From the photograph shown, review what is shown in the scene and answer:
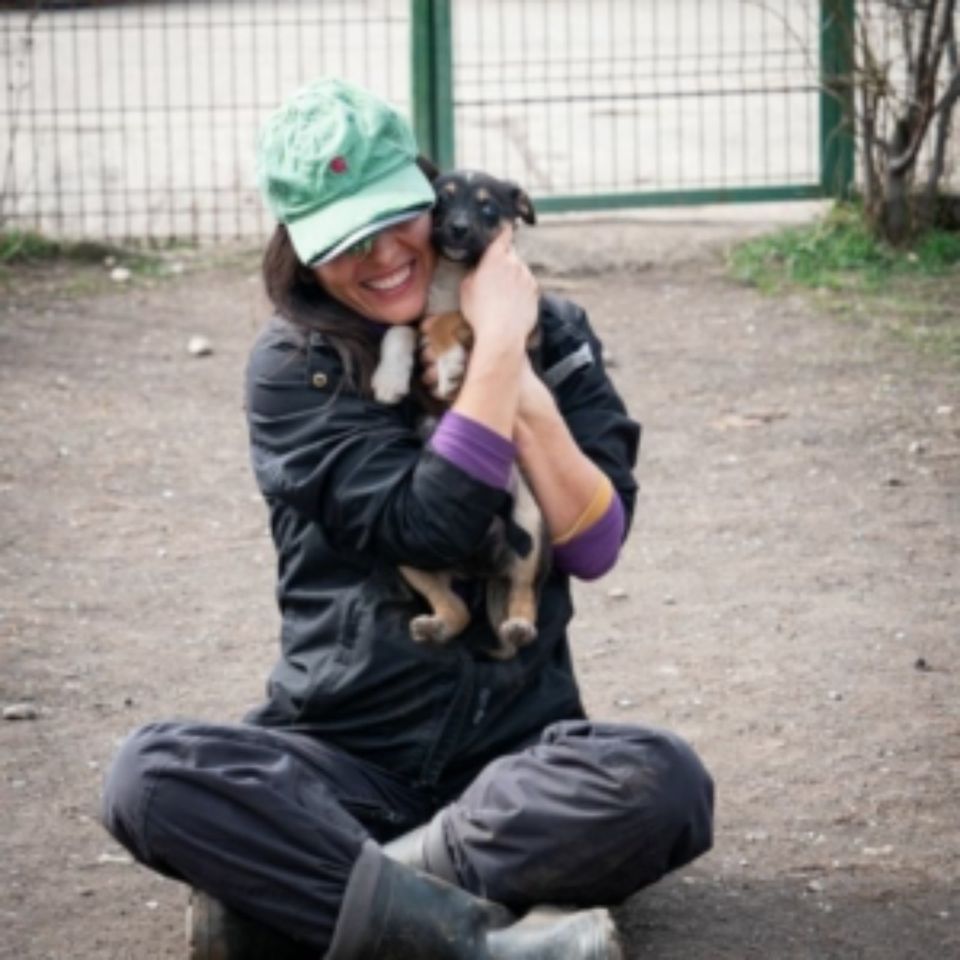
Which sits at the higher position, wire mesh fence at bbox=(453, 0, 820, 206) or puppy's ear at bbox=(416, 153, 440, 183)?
puppy's ear at bbox=(416, 153, 440, 183)

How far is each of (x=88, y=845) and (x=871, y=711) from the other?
1.71m

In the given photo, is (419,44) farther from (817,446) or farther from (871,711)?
(871,711)

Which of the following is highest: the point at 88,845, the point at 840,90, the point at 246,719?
the point at 840,90

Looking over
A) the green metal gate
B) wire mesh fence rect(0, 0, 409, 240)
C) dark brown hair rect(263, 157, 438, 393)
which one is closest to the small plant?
the green metal gate

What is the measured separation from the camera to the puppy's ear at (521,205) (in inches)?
169

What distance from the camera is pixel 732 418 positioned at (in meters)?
7.65

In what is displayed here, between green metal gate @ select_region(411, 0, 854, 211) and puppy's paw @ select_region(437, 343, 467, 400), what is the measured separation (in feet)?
17.8

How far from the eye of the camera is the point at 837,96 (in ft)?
30.9

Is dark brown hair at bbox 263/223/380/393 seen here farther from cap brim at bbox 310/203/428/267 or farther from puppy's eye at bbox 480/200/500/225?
puppy's eye at bbox 480/200/500/225

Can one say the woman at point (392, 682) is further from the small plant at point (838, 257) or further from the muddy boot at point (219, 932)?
the small plant at point (838, 257)

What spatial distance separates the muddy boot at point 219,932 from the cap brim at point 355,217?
106cm

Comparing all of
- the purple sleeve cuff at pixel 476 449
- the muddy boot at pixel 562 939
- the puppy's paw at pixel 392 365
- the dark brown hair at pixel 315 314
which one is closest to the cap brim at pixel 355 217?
the dark brown hair at pixel 315 314

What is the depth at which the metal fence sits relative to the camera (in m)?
9.99

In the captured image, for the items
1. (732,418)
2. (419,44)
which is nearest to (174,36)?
(419,44)
